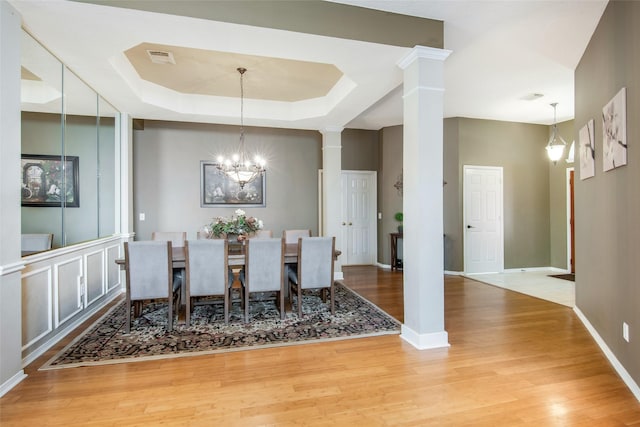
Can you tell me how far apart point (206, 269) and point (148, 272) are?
0.52 m

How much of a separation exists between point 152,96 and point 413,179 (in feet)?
12.2

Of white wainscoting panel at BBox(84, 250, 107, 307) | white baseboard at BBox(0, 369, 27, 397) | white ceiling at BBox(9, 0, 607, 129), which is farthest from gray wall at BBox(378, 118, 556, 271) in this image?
white baseboard at BBox(0, 369, 27, 397)

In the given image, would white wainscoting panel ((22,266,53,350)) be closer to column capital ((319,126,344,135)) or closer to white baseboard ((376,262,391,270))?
column capital ((319,126,344,135))

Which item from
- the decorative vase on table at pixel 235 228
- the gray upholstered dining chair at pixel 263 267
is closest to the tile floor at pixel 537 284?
the gray upholstered dining chair at pixel 263 267

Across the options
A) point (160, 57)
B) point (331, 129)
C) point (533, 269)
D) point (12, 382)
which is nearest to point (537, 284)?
point (533, 269)

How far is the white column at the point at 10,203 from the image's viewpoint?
215 centimetres

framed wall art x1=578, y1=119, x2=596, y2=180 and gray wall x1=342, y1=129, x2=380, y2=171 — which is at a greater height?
gray wall x1=342, y1=129, x2=380, y2=171

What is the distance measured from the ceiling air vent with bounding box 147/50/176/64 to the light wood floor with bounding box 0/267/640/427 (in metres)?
3.04

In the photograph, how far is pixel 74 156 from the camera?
11.4 feet

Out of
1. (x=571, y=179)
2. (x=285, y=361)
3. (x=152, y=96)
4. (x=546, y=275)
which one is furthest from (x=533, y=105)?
(x=152, y=96)

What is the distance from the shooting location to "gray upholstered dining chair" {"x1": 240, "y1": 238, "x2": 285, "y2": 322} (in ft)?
11.3

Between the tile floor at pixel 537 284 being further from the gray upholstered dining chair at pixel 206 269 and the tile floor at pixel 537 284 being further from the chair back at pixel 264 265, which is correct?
the gray upholstered dining chair at pixel 206 269

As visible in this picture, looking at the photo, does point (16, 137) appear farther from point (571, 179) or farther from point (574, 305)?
point (571, 179)

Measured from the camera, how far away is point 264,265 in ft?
11.4
